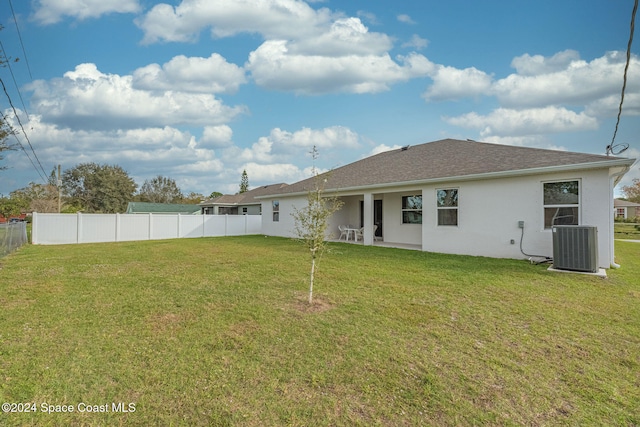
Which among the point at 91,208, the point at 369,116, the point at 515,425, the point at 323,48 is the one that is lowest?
the point at 515,425

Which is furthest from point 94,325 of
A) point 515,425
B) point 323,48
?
point 323,48

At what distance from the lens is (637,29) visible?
20.5 ft

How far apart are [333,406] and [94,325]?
3375mm

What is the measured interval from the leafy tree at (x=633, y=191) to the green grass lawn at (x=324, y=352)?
5378 cm

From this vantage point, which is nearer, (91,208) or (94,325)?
(94,325)

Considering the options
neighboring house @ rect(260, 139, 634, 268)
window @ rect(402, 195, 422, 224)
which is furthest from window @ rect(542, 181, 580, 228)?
window @ rect(402, 195, 422, 224)

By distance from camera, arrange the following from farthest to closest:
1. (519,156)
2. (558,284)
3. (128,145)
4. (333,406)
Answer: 1. (128,145)
2. (519,156)
3. (558,284)
4. (333,406)

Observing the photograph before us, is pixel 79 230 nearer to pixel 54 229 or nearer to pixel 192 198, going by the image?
pixel 54 229

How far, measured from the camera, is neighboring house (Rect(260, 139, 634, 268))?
26.1 ft

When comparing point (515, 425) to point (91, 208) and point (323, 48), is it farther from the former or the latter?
point (91, 208)

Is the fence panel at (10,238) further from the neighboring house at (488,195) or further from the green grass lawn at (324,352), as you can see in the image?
the neighboring house at (488,195)

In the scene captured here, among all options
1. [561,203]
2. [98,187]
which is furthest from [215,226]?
[98,187]

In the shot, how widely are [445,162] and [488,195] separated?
264 centimetres

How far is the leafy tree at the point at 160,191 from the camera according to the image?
55812mm
